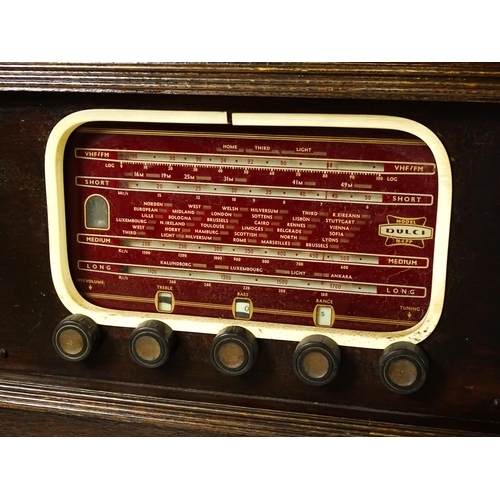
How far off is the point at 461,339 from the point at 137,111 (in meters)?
0.75

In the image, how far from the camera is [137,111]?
1.32 m

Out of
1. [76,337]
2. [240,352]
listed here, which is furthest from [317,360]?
[76,337]

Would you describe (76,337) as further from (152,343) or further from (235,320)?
(235,320)

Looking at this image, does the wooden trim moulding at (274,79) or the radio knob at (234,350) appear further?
the radio knob at (234,350)

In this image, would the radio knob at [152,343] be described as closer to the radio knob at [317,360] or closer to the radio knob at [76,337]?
the radio knob at [76,337]

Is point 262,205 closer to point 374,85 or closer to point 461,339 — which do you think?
point 374,85

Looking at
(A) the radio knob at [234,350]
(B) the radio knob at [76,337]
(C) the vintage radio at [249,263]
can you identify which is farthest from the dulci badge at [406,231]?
(B) the radio knob at [76,337]

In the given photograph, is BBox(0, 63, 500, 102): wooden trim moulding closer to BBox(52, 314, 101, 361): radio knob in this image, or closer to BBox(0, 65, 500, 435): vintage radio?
BBox(0, 65, 500, 435): vintage radio

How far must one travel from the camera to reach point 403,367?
1.30 metres

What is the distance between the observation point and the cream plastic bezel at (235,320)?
1227mm

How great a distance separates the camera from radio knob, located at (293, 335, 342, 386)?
4.33ft

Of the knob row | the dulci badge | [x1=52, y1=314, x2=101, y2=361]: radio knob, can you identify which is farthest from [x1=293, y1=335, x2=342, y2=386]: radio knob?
[x1=52, y1=314, x2=101, y2=361]: radio knob

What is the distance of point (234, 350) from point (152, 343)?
0.57 feet

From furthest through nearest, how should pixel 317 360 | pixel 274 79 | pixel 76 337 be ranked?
pixel 76 337 → pixel 317 360 → pixel 274 79
